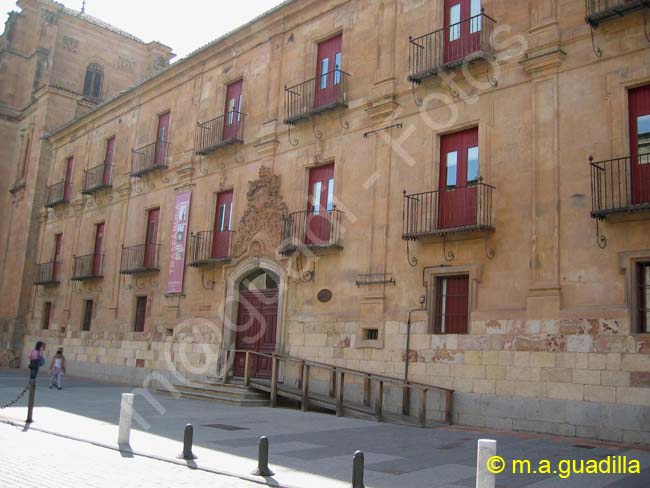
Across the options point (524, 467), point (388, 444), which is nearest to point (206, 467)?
point (388, 444)

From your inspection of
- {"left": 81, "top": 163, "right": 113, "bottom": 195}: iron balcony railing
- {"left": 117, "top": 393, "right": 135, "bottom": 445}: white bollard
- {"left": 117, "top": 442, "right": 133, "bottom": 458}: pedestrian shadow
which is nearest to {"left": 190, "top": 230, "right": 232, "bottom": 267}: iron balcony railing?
{"left": 81, "top": 163, "right": 113, "bottom": 195}: iron balcony railing

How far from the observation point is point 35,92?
→ 115 feet

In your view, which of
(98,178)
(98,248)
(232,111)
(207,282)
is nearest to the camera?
(207,282)

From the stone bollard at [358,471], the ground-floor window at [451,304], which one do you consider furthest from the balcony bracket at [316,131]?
the stone bollard at [358,471]

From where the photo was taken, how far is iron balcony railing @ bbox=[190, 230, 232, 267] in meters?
20.0

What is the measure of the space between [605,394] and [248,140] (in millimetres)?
12706

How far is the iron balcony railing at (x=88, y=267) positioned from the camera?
1034 inches

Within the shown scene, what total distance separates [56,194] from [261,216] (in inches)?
646

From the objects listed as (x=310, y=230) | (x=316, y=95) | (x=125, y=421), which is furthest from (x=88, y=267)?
(x=125, y=421)

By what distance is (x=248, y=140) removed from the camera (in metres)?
20.0

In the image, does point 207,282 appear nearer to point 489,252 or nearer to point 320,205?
point 320,205

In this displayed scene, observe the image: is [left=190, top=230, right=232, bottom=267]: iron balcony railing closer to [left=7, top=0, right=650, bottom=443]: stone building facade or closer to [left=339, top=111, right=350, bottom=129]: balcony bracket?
[left=7, top=0, right=650, bottom=443]: stone building facade

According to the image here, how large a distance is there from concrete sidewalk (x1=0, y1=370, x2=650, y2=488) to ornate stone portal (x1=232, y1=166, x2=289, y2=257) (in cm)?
502

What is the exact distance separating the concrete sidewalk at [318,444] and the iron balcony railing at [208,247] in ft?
18.5
